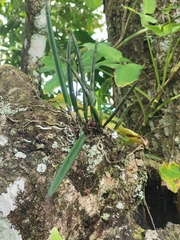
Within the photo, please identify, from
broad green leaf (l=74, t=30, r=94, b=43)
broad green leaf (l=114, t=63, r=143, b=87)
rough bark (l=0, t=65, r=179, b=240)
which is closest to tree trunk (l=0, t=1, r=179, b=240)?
rough bark (l=0, t=65, r=179, b=240)

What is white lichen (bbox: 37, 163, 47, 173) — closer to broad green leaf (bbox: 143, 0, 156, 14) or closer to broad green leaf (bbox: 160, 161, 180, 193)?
broad green leaf (bbox: 160, 161, 180, 193)

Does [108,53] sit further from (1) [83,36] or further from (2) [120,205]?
(1) [83,36]

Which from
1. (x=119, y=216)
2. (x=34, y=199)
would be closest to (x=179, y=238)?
(x=119, y=216)

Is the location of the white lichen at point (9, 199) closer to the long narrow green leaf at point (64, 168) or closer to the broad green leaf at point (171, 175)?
the long narrow green leaf at point (64, 168)

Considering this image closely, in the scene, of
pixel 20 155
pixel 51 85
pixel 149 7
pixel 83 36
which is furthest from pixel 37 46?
pixel 83 36

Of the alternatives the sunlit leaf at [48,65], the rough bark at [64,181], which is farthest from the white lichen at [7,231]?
the sunlit leaf at [48,65]

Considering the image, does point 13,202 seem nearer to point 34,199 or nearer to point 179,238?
point 34,199
